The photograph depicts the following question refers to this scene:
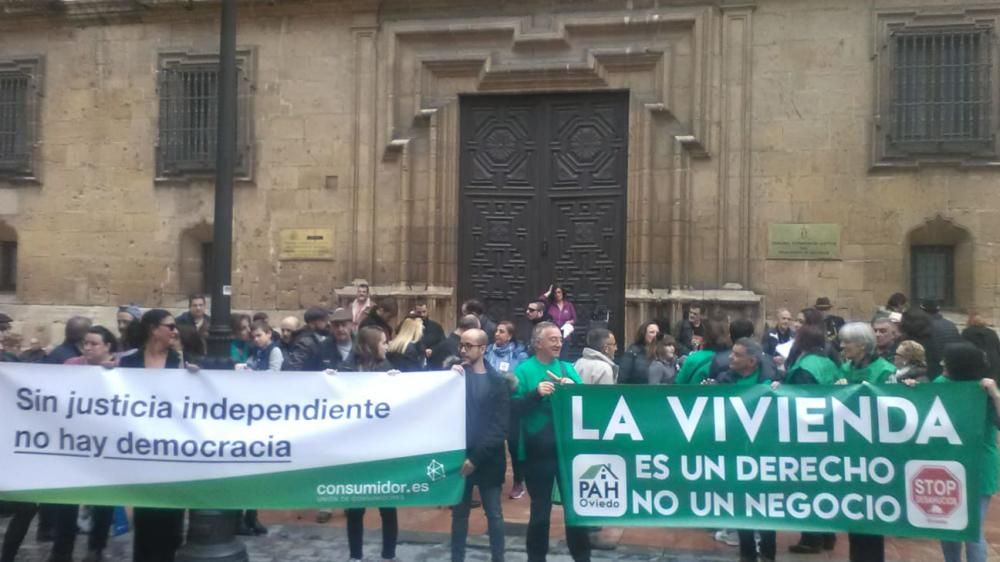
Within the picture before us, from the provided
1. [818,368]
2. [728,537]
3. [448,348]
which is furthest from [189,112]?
[818,368]

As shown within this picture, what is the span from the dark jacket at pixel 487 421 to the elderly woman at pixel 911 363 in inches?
114

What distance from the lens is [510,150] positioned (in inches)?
568

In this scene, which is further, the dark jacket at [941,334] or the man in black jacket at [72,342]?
the dark jacket at [941,334]

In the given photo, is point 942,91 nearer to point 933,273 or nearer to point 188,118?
point 933,273

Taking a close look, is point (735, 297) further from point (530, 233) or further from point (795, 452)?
point (795, 452)

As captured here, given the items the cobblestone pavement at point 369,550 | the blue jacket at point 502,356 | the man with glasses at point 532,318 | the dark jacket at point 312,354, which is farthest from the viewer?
the man with glasses at point 532,318

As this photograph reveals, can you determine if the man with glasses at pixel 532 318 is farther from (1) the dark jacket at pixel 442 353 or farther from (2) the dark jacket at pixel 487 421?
(2) the dark jacket at pixel 487 421

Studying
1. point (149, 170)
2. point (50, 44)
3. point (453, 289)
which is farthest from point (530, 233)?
point (50, 44)

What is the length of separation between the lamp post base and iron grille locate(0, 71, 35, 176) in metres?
11.5

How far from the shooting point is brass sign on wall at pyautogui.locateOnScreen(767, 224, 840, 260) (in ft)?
42.4

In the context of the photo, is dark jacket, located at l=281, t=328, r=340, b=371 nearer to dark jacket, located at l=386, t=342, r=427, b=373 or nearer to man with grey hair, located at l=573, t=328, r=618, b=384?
dark jacket, located at l=386, t=342, r=427, b=373

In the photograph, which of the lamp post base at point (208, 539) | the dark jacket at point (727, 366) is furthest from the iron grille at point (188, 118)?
the dark jacket at point (727, 366)

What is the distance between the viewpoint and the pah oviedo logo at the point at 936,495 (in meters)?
5.88

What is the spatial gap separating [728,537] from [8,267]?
14028 mm
